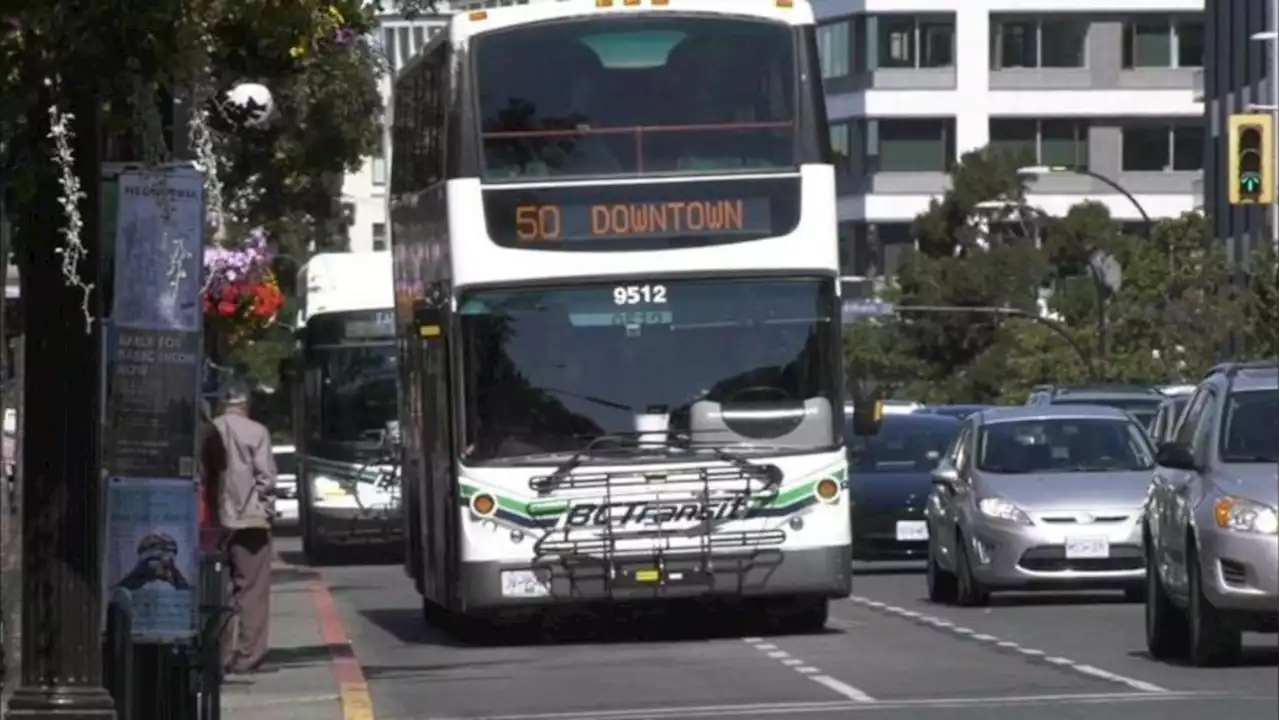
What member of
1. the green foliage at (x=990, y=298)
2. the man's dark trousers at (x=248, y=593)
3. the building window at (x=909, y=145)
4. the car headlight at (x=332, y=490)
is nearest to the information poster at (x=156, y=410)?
the man's dark trousers at (x=248, y=593)

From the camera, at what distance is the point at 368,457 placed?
135ft

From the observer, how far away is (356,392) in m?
40.9

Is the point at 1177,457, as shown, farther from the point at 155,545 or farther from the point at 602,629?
the point at 155,545

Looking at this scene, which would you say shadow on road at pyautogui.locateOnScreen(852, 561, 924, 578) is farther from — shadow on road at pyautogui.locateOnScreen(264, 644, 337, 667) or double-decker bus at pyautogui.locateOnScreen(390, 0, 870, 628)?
shadow on road at pyautogui.locateOnScreen(264, 644, 337, 667)

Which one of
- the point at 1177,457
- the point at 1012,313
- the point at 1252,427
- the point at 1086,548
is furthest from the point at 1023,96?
the point at 1177,457

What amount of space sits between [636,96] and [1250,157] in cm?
1208

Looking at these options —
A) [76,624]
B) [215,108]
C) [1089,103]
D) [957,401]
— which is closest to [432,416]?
[215,108]

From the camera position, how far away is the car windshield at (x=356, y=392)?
1603 inches

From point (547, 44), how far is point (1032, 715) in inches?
338

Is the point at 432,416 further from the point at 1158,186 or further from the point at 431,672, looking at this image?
the point at 1158,186

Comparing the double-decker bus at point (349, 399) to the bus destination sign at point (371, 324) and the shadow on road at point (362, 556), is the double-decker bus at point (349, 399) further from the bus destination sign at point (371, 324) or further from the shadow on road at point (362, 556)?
the shadow on road at point (362, 556)

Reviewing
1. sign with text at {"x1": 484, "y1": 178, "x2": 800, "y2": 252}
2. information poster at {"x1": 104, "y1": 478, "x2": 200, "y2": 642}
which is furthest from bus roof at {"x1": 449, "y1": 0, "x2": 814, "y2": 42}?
information poster at {"x1": 104, "y1": 478, "x2": 200, "y2": 642}

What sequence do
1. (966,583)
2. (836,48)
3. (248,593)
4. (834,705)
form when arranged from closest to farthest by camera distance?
1. (834,705)
2. (248,593)
3. (966,583)
4. (836,48)

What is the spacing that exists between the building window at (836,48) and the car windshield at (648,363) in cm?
7940
